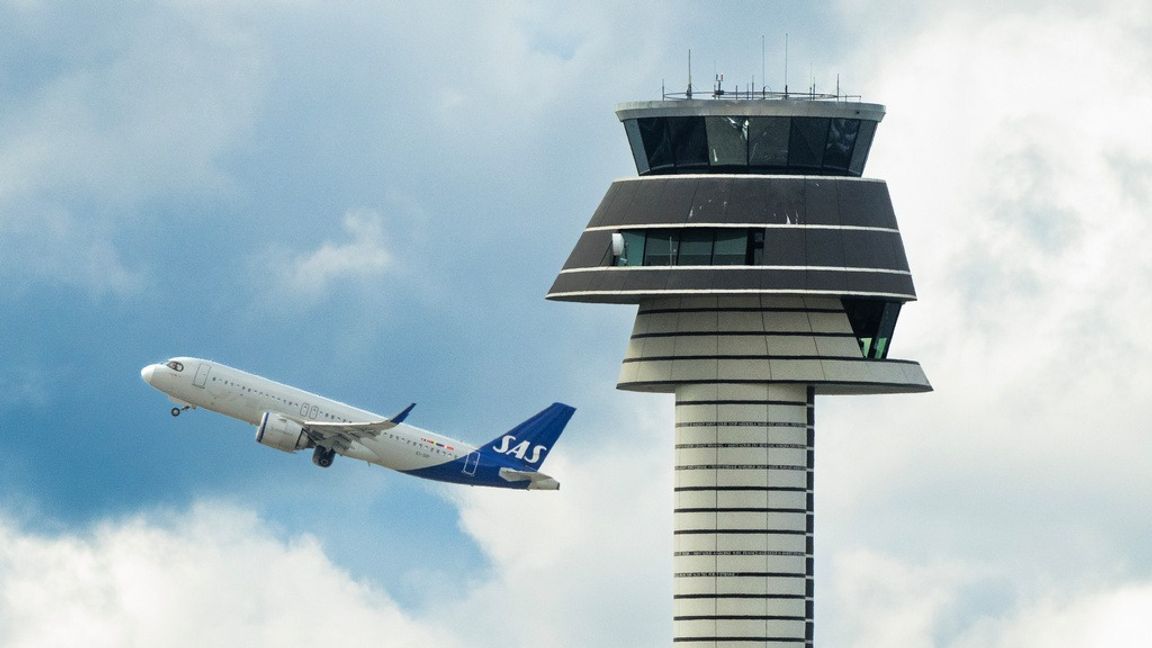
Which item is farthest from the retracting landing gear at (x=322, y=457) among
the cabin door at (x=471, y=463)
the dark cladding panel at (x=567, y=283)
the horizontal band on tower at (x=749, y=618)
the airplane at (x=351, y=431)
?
the horizontal band on tower at (x=749, y=618)

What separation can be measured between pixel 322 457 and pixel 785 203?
40385mm

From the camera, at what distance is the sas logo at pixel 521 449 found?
457ft

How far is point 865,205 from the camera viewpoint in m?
115

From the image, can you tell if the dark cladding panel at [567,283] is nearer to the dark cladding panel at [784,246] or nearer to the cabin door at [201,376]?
the dark cladding panel at [784,246]

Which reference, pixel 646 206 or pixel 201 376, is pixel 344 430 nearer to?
pixel 201 376

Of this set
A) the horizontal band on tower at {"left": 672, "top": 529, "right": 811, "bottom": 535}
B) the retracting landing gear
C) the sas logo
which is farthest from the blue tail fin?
the horizontal band on tower at {"left": 672, "top": 529, "right": 811, "bottom": 535}

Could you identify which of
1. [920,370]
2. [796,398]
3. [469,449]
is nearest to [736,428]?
[796,398]

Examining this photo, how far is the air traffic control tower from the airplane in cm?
2316

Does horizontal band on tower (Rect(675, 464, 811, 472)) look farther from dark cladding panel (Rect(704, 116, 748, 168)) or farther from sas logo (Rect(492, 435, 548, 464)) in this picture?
sas logo (Rect(492, 435, 548, 464))

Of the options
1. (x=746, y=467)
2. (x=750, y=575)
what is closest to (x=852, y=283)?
(x=746, y=467)

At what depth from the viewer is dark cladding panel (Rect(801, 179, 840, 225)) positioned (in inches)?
4461

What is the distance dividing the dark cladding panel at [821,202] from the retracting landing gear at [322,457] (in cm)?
4060

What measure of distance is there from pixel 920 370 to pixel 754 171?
1411 cm

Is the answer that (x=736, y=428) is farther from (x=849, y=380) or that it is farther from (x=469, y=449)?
(x=469, y=449)
